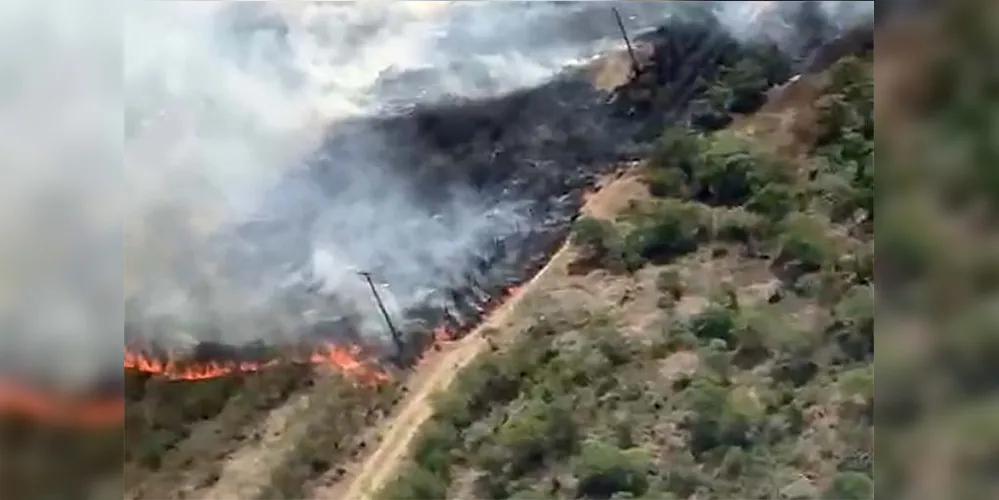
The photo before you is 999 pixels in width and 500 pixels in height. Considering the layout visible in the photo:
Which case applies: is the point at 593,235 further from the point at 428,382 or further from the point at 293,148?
the point at 293,148

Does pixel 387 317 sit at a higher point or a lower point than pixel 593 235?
lower

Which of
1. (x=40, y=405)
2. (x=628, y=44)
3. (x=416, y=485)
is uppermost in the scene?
(x=628, y=44)

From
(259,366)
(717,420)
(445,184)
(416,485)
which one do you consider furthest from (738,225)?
(259,366)

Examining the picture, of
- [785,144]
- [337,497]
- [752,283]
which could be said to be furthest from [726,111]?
[337,497]

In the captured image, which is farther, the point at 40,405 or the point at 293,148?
the point at 293,148

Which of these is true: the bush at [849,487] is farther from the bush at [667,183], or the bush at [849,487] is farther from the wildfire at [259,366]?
the wildfire at [259,366]

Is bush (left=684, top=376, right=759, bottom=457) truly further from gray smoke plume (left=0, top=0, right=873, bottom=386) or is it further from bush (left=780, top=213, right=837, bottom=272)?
gray smoke plume (left=0, top=0, right=873, bottom=386)
